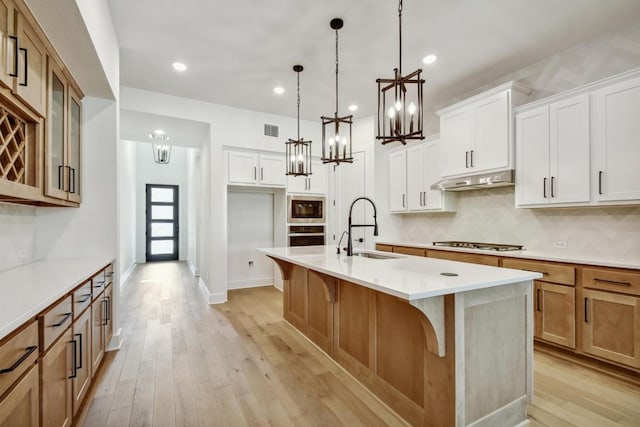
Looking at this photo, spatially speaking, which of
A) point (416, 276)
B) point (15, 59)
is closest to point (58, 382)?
point (15, 59)

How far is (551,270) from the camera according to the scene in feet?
9.31

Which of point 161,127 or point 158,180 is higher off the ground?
point 161,127

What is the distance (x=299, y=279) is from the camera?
11.5 feet

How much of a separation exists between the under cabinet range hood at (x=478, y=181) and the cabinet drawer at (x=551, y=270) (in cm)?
91

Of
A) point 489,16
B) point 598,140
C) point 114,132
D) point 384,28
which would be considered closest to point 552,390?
point 598,140

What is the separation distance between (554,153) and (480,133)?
817mm

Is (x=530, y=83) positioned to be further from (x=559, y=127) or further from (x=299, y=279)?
(x=299, y=279)

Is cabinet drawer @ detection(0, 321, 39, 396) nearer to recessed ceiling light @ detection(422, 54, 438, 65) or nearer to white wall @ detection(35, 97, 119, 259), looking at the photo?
white wall @ detection(35, 97, 119, 259)

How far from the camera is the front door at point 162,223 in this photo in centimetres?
948

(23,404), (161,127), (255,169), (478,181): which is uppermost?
(161,127)

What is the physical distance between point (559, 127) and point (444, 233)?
6.69 ft

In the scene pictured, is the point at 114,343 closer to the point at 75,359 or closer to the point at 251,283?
the point at 75,359

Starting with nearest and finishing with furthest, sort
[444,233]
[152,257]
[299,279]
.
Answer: [299,279]
[444,233]
[152,257]

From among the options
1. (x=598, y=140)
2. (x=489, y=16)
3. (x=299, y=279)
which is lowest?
(x=299, y=279)
